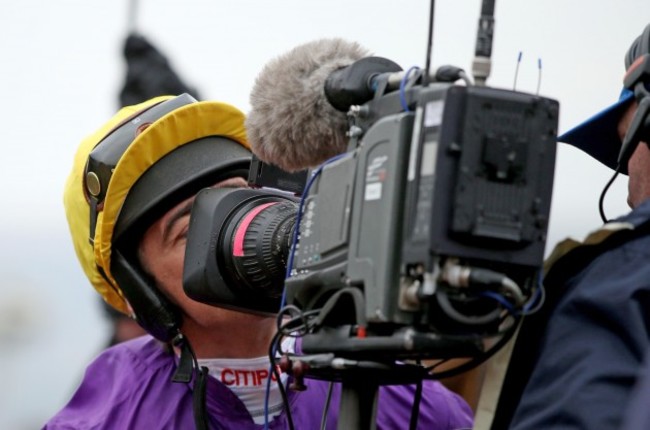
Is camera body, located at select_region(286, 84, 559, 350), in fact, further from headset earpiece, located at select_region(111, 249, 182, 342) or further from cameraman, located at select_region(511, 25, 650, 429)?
headset earpiece, located at select_region(111, 249, 182, 342)

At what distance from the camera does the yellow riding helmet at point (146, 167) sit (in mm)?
3912

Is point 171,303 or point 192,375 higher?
point 171,303

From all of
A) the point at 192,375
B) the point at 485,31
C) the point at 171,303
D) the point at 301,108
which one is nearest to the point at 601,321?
the point at 485,31

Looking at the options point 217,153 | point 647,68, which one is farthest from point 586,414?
point 217,153

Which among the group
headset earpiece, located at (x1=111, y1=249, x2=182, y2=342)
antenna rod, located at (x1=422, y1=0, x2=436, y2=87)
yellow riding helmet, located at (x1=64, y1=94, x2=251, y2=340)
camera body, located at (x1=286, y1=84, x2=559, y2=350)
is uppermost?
antenna rod, located at (x1=422, y1=0, x2=436, y2=87)

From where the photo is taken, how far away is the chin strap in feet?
12.2

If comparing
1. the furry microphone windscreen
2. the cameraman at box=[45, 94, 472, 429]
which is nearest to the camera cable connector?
the furry microphone windscreen

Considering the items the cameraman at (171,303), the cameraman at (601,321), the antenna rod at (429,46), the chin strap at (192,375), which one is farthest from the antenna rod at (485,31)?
the chin strap at (192,375)

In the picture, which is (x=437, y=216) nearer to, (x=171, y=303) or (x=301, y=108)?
(x=301, y=108)

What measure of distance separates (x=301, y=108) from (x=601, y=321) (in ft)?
2.49

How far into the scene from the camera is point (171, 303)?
3.98 meters

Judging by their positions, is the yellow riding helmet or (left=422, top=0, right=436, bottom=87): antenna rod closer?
(left=422, top=0, right=436, bottom=87): antenna rod

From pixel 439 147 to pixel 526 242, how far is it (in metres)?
0.23

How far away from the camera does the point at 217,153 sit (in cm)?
400
